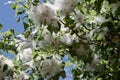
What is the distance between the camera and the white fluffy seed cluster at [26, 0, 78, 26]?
3088mm

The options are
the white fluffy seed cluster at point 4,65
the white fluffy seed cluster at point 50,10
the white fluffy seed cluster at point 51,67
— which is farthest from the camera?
the white fluffy seed cluster at point 4,65

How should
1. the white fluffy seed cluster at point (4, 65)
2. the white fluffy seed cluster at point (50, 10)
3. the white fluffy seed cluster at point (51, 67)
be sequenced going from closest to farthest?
1. the white fluffy seed cluster at point (50, 10)
2. the white fluffy seed cluster at point (51, 67)
3. the white fluffy seed cluster at point (4, 65)

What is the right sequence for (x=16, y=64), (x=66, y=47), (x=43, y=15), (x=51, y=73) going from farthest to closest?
(x=16, y=64) < (x=66, y=47) < (x=51, y=73) < (x=43, y=15)

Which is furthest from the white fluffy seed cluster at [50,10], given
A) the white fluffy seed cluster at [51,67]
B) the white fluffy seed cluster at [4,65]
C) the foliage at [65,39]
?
the white fluffy seed cluster at [4,65]

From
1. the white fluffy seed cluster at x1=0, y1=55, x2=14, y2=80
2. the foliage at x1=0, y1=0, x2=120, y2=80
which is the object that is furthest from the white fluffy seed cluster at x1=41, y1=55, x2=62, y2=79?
the white fluffy seed cluster at x1=0, y1=55, x2=14, y2=80

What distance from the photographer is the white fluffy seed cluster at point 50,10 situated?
10.1 feet

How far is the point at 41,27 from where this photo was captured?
3.38 meters

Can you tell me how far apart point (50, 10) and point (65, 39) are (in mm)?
474

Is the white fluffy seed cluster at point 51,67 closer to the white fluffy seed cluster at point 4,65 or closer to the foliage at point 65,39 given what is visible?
the foliage at point 65,39

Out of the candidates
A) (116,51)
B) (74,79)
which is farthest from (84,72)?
(116,51)

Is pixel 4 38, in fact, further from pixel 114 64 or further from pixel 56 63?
pixel 114 64

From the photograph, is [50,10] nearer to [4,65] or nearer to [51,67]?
[51,67]

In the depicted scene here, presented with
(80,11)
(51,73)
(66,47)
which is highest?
(80,11)

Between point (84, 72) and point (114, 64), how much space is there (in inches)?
14.1
